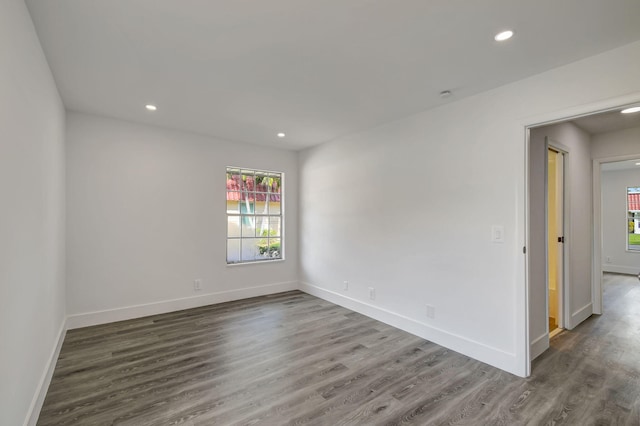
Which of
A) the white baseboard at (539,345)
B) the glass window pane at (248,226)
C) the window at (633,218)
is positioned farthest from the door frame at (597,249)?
the glass window pane at (248,226)

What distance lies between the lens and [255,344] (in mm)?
3104

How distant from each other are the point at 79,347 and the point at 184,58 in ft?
9.94

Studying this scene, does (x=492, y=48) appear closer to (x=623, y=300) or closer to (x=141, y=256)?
(x=141, y=256)

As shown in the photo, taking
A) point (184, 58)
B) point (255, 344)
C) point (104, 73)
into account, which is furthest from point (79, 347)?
point (184, 58)

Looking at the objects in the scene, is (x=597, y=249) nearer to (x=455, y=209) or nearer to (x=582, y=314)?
(x=582, y=314)

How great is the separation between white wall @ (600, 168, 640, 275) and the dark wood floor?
4659 millimetres

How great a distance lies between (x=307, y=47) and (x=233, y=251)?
353 cm

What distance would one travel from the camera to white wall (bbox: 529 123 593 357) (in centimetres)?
288

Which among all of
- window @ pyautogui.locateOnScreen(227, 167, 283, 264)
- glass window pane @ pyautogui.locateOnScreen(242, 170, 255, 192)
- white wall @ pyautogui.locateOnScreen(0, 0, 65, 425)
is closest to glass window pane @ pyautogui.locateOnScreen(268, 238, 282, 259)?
window @ pyautogui.locateOnScreen(227, 167, 283, 264)

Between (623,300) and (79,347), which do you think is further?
(623,300)

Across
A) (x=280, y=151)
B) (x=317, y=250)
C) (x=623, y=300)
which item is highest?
(x=280, y=151)

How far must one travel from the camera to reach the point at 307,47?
2100 millimetres

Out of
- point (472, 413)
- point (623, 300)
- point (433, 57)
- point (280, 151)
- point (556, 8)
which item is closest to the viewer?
point (556, 8)

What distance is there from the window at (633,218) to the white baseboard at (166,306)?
7.98 meters
